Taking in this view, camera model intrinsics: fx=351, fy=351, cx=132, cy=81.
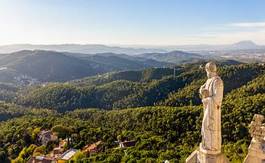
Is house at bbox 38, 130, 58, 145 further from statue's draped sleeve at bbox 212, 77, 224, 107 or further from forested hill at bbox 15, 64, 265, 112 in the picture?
statue's draped sleeve at bbox 212, 77, 224, 107

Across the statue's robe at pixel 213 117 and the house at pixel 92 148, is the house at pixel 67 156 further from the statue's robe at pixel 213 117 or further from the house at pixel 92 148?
the statue's robe at pixel 213 117

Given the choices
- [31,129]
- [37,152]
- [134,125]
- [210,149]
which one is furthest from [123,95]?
[210,149]

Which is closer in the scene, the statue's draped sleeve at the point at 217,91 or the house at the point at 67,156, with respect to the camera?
the statue's draped sleeve at the point at 217,91

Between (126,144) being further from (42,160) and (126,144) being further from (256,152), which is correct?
(256,152)

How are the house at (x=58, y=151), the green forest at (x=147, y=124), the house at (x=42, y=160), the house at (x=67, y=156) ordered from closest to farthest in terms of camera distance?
the green forest at (x=147, y=124)
the house at (x=67, y=156)
the house at (x=42, y=160)
the house at (x=58, y=151)

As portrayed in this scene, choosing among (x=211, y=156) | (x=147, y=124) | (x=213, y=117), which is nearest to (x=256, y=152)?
(x=211, y=156)

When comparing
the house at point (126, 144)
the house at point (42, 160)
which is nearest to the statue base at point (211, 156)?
the house at point (42, 160)

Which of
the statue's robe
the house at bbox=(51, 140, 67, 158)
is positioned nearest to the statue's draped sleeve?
the statue's robe
